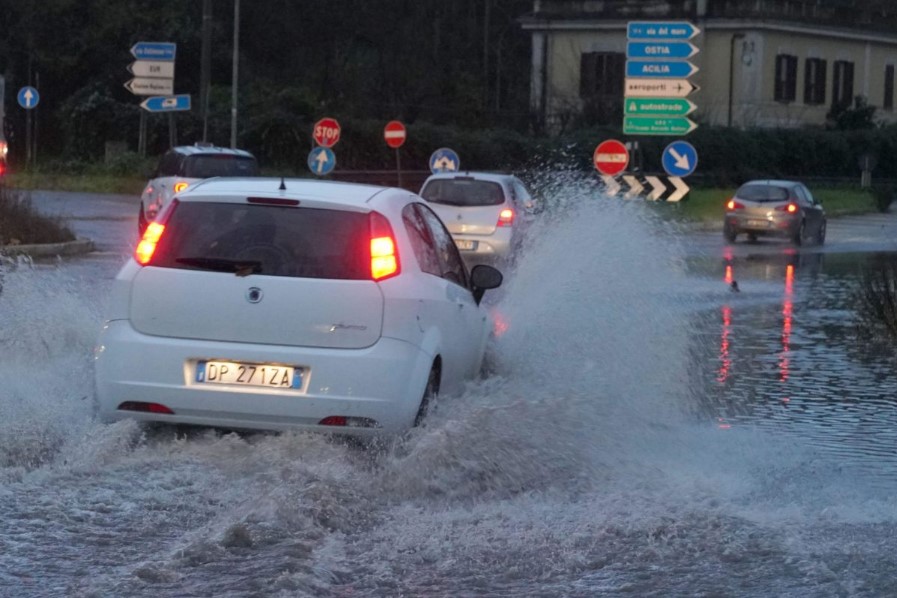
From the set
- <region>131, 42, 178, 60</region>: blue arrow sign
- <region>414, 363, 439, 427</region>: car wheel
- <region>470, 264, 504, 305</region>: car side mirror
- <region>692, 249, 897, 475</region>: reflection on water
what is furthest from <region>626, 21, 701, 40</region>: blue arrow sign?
<region>414, 363, 439, 427</region>: car wheel

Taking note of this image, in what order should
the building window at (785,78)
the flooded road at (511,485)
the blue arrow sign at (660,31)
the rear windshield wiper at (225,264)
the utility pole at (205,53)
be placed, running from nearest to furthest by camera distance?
the flooded road at (511,485), the rear windshield wiper at (225,264), the blue arrow sign at (660,31), the utility pole at (205,53), the building window at (785,78)

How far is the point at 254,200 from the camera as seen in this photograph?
885 centimetres

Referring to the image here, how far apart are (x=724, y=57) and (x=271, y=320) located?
61.7 m

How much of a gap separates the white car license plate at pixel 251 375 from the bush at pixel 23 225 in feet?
55.2

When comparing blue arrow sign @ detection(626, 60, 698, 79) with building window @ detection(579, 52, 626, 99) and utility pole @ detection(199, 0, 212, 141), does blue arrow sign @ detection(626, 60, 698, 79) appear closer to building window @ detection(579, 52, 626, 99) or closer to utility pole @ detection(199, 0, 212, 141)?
utility pole @ detection(199, 0, 212, 141)

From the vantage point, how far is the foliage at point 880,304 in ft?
53.8

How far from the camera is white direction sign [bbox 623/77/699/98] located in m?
30.5

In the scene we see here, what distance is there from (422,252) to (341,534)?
243 cm

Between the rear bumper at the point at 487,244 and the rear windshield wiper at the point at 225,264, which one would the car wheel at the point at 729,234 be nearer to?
the rear bumper at the point at 487,244

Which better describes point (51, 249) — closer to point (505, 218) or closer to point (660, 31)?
point (505, 218)

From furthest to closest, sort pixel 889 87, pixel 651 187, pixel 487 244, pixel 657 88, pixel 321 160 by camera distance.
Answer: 1. pixel 889 87
2. pixel 321 160
3. pixel 657 88
4. pixel 651 187
5. pixel 487 244

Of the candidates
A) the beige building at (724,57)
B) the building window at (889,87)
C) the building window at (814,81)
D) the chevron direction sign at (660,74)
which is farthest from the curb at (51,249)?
the building window at (889,87)

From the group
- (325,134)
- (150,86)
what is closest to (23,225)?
(325,134)

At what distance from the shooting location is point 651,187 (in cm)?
2786
